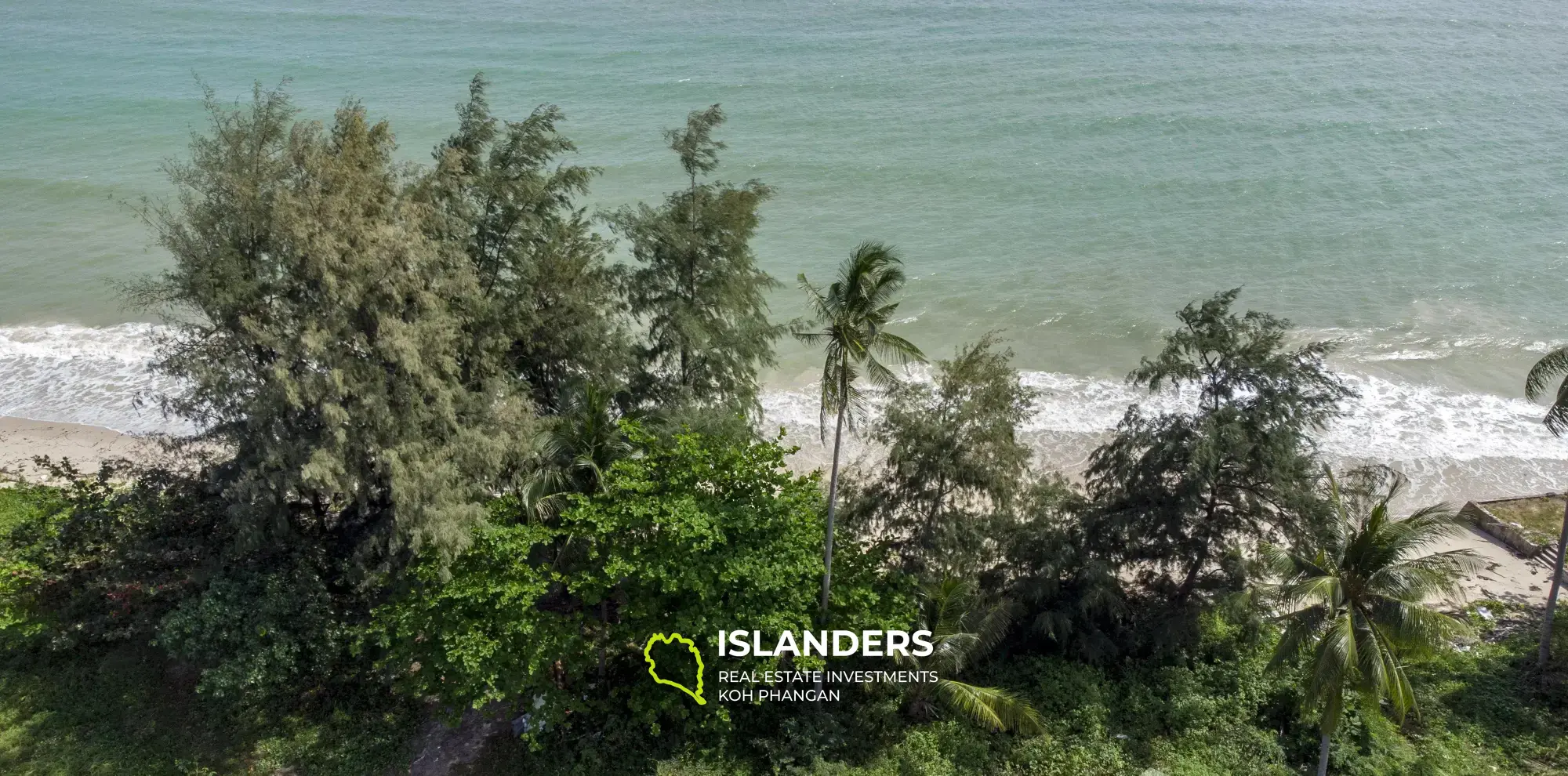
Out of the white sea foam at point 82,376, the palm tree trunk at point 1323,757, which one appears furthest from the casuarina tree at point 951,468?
the white sea foam at point 82,376

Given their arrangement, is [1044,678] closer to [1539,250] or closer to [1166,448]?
[1166,448]

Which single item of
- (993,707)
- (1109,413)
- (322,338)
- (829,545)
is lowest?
(993,707)

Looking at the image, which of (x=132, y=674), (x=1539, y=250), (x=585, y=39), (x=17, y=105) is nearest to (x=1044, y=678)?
(x=132, y=674)

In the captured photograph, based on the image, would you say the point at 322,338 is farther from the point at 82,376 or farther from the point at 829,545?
the point at 82,376

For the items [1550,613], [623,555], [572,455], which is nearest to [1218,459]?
[1550,613]

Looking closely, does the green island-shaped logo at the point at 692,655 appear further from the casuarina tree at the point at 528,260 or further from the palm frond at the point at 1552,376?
the palm frond at the point at 1552,376

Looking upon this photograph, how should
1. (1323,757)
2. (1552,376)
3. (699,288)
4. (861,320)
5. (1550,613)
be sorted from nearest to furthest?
1. (861,320)
2. (1323,757)
3. (1552,376)
4. (1550,613)
5. (699,288)
